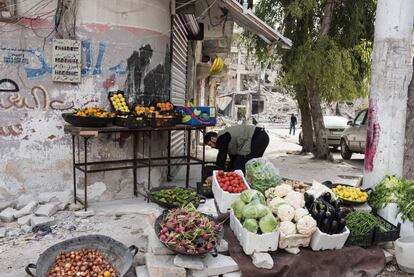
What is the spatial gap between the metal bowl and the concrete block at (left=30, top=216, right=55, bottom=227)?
1477 millimetres

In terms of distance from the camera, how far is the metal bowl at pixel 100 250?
12.4 feet

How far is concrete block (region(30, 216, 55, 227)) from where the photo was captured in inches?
214

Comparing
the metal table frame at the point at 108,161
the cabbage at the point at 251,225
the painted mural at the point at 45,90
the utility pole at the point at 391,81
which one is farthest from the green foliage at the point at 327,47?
the cabbage at the point at 251,225

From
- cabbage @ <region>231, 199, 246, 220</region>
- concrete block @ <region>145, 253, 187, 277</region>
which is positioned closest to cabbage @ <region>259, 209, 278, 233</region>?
cabbage @ <region>231, 199, 246, 220</region>

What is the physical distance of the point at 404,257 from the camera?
14.5 ft

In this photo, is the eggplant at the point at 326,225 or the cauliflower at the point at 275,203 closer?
the eggplant at the point at 326,225

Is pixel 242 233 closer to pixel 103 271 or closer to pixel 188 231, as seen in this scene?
pixel 188 231

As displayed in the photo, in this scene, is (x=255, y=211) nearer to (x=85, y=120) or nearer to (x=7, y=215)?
(x=85, y=120)

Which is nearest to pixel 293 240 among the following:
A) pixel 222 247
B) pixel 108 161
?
pixel 222 247

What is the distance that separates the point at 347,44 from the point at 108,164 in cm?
911

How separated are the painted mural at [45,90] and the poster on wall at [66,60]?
3.7 inches

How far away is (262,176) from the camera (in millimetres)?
5547

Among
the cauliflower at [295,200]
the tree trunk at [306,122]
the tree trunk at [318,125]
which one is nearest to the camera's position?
the cauliflower at [295,200]

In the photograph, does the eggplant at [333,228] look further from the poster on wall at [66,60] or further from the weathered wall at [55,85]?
the poster on wall at [66,60]
